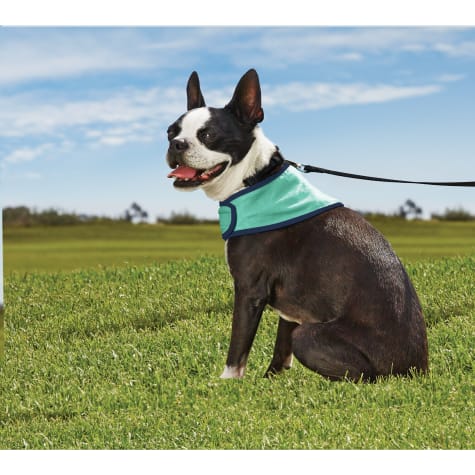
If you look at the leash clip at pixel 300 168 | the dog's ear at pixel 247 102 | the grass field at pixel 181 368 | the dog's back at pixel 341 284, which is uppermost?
the dog's ear at pixel 247 102

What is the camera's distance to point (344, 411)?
4078 millimetres

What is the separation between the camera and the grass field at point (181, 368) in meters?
4.05

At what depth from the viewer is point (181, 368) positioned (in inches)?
194

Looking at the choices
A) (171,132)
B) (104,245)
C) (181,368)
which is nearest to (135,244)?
(104,245)

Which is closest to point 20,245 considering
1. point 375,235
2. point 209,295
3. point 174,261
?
point 174,261

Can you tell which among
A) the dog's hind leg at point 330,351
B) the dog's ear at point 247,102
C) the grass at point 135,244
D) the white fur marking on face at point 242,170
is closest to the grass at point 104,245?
the grass at point 135,244

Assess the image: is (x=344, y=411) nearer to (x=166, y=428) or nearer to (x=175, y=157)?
(x=166, y=428)

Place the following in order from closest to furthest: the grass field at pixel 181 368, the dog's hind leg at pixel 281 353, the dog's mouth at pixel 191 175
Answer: the grass field at pixel 181 368 < the dog's mouth at pixel 191 175 < the dog's hind leg at pixel 281 353

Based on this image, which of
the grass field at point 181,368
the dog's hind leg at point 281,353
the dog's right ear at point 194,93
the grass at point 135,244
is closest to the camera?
the grass field at point 181,368

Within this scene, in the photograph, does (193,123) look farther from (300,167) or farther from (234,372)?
(234,372)

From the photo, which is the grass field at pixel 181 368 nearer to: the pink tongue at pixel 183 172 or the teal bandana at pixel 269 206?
the teal bandana at pixel 269 206

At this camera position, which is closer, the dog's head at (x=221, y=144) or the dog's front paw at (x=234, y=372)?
the dog's head at (x=221, y=144)

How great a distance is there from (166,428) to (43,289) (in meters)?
3.16

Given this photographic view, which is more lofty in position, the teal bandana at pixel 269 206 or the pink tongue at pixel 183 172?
the pink tongue at pixel 183 172
